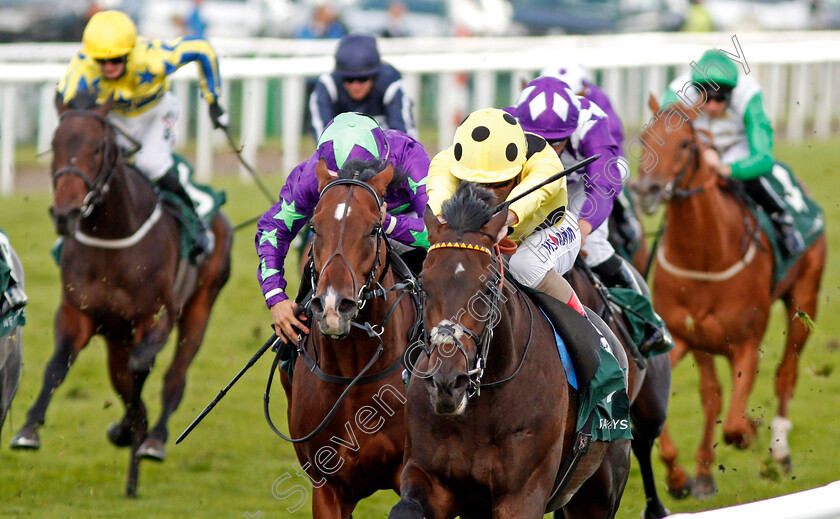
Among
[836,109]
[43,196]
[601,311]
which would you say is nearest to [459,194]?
[601,311]

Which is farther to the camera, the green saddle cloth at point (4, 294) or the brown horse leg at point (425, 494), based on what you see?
the green saddle cloth at point (4, 294)

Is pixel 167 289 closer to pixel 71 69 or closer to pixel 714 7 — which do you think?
pixel 71 69

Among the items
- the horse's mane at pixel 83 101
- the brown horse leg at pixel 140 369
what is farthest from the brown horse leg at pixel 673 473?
the horse's mane at pixel 83 101

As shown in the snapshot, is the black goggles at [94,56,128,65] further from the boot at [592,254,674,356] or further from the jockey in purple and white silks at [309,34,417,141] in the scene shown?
the boot at [592,254,674,356]

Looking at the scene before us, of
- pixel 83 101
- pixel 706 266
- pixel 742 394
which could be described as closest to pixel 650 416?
pixel 742 394

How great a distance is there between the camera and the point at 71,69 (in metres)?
6.77

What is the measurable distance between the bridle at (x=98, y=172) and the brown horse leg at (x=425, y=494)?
2.92 metres

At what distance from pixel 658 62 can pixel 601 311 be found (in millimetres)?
9190

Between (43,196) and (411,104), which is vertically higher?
(411,104)

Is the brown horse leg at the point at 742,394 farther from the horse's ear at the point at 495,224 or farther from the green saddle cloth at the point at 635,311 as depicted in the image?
the horse's ear at the point at 495,224

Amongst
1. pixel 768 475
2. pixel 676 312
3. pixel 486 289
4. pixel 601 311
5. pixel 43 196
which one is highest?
pixel 486 289

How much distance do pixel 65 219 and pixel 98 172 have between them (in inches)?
12.8

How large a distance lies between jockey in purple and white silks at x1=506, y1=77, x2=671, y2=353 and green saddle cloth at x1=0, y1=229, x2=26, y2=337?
6.99 ft

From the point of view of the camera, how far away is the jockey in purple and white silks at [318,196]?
435cm
